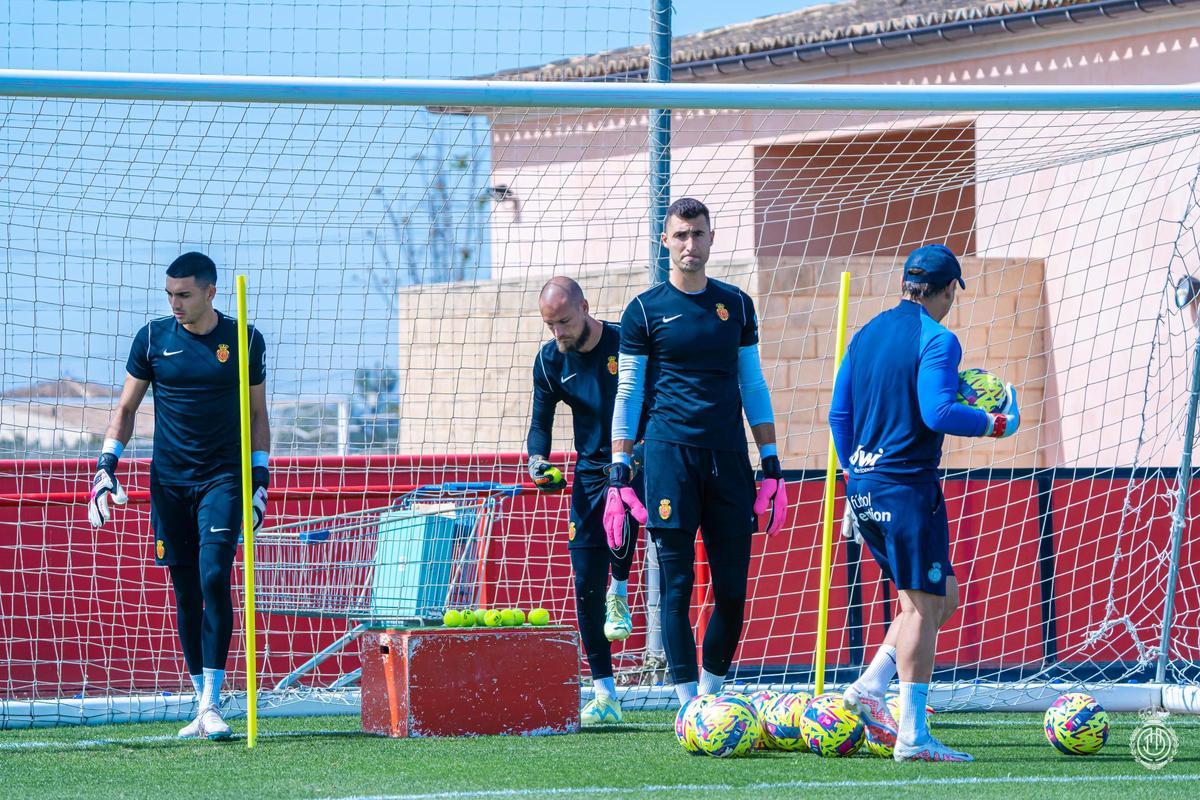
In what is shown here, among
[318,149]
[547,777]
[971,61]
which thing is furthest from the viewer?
[971,61]

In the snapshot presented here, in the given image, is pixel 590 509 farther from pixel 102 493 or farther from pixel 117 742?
pixel 117 742

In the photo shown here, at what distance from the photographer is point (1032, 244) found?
53.5 feet

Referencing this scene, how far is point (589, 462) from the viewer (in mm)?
7348

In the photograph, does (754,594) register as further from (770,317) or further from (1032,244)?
(1032,244)

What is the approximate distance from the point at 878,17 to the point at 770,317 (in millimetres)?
6984

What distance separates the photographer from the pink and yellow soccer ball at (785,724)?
607cm

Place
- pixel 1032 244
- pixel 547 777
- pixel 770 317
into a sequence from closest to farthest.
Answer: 1. pixel 547 777
2. pixel 770 317
3. pixel 1032 244

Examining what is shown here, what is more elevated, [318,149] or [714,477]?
[318,149]

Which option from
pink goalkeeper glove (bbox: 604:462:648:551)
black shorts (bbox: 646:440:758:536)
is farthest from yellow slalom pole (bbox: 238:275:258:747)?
black shorts (bbox: 646:440:758:536)

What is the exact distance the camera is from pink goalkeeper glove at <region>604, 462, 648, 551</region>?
6.35 metres

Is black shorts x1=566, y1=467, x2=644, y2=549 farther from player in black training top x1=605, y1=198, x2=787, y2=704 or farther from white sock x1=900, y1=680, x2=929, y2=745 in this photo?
white sock x1=900, y1=680, x2=929, y2=745

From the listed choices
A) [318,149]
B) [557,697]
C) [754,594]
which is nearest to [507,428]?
[754,594]

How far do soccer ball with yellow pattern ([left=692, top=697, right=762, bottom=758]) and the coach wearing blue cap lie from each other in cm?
56

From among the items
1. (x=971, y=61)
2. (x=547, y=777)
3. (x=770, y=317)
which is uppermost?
(x=971, y=61)
